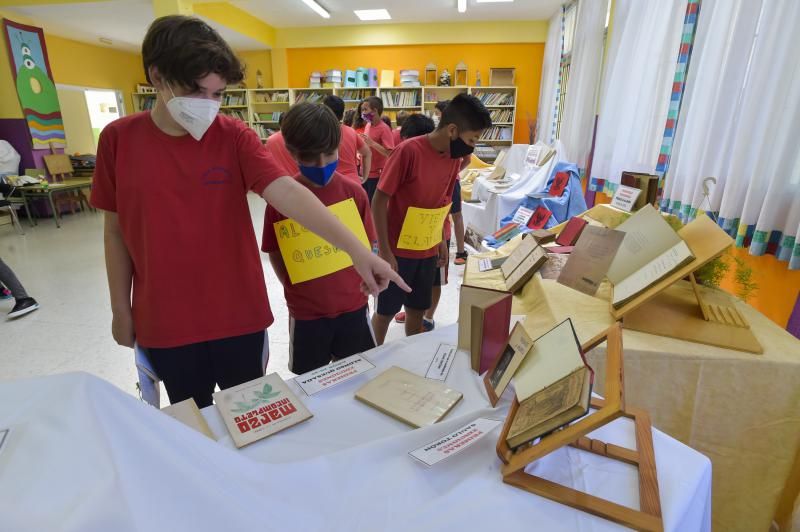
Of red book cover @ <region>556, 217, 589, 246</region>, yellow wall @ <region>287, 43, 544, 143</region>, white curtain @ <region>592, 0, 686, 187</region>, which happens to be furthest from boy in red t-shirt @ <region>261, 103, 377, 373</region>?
yellow wall @ <region>287, 43, 544, 143</region>

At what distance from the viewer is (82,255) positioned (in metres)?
4.53

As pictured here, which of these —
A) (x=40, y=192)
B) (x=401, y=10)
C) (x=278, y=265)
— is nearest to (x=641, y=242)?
(x=278, y=265)

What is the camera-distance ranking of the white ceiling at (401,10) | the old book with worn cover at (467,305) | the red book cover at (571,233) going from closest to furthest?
the old book with worn cover at (467,305)
the red book cover at (571,233)
the white ceiling at (401,10)

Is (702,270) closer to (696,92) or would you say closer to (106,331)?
(696,92)

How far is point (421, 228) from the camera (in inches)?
69.4

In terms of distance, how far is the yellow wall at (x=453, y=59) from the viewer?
7.95m

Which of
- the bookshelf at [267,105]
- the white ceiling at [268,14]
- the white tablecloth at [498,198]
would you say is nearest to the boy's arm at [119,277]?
the white tablecloth at [498,198]

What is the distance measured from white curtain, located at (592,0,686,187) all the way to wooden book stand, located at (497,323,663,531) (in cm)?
259

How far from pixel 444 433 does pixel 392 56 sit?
28.5 feet

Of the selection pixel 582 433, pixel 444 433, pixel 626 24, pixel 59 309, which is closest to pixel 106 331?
pixel 59 309

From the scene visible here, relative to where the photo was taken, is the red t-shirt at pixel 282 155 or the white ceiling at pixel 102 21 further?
the white ceiling at pixel 102 21

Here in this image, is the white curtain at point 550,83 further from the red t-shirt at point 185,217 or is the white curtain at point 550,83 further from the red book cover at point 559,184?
the red t-shirt at point 185,217

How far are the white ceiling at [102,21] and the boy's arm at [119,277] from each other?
501cm

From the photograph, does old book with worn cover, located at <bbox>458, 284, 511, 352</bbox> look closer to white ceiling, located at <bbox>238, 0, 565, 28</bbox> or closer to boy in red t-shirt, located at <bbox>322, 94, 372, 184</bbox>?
boy in red t-shirt, located at <bbox>322, 94, 372, 184</bbox>
